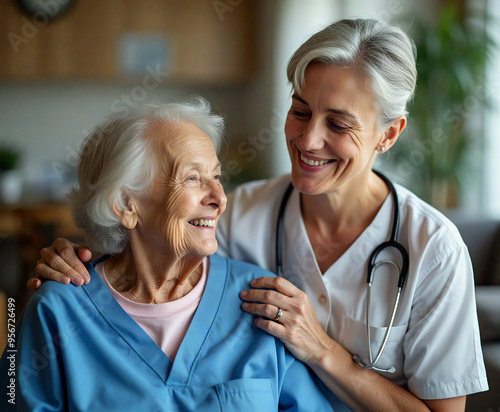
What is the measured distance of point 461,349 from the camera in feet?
4.50

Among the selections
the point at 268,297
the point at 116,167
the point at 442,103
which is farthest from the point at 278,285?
the point at 442,103

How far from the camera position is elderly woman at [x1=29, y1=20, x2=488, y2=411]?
1.37 m

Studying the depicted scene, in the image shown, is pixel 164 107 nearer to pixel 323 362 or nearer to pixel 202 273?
pixel 202 273

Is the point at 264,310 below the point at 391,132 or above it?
below

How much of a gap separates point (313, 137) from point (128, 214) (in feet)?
1.63

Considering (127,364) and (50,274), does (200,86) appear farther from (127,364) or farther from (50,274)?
(127,364)

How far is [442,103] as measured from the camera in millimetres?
3348

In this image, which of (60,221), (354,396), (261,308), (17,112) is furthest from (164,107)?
(17,112)

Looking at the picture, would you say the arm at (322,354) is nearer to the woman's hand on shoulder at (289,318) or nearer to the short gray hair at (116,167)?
the woman's hand on shoulder at (289,318)

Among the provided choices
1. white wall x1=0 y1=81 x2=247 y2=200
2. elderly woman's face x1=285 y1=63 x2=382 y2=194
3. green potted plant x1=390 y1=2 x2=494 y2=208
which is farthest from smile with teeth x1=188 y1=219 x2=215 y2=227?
white wall x1=0 y1=81 x2=247 y2=200

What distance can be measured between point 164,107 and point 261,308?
56 cm

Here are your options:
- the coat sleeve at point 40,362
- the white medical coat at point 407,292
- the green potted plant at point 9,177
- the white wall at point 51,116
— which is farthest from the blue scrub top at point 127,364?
the white wall at point 51,116

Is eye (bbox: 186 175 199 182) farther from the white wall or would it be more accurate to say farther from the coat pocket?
the white wall

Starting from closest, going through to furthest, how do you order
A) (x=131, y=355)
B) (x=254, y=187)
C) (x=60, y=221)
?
(x=131, y=355) < (x=254, y=187) < (x=60, y=221)
